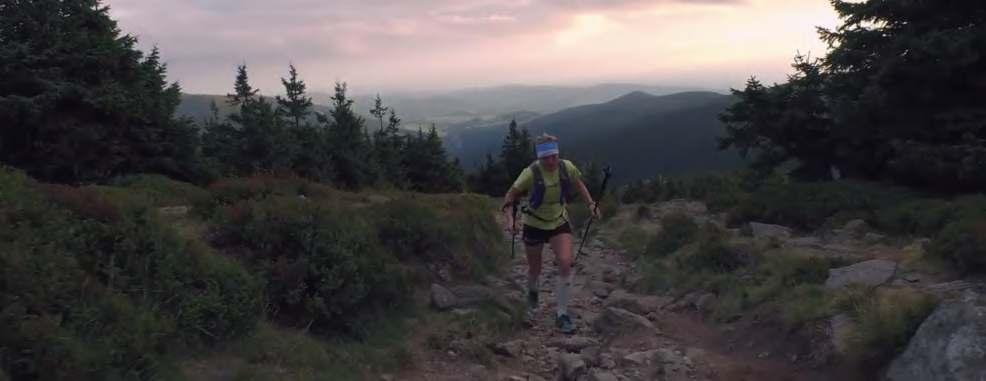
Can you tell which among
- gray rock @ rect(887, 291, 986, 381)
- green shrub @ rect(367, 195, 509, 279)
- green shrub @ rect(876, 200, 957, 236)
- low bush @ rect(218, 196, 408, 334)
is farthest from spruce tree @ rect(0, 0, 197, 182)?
gray rock @ rect(887, 291, 986, 381)

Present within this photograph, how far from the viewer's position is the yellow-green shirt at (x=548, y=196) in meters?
7.53

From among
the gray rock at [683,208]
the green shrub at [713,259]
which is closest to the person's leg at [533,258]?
the green shrub at [713,259]

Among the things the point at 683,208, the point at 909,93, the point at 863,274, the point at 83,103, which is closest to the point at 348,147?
the point at 83,103

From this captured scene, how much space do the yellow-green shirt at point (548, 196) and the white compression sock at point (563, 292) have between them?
59 centimetres

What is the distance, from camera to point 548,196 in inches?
297

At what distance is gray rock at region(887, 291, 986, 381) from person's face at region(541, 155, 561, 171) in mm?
3715

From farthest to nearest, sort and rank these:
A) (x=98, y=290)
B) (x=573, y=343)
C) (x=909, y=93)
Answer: (x=909, y=93)
(x=573, y=343)
(x=98, y=290)

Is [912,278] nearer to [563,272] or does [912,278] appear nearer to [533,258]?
[563,272]

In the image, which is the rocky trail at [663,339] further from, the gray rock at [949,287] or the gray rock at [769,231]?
the gray rock at [769,231]

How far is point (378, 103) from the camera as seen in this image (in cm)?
5744

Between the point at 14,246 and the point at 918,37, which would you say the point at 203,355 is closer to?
the point at 14,246

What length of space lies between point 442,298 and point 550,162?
6.59 ft

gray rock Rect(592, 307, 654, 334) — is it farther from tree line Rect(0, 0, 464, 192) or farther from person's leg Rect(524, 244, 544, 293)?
tree line Rect(0, 0, 464, 192)

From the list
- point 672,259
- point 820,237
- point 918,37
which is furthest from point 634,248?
point 918,37
